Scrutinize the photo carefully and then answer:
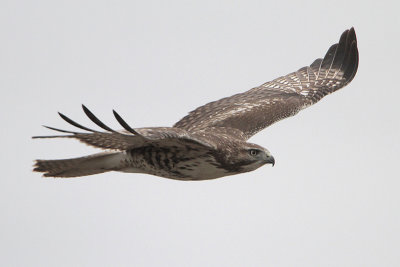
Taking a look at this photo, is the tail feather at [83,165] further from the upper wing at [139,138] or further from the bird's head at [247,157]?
the bird's head at [247,157]

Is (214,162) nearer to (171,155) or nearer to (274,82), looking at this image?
(171,155)

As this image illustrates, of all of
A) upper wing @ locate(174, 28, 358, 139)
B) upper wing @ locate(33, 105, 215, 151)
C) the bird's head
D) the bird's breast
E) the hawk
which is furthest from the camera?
upper wing @ locate(174, 28, 358, 139)

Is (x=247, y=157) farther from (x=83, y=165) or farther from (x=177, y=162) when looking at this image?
(x=83, y=165)

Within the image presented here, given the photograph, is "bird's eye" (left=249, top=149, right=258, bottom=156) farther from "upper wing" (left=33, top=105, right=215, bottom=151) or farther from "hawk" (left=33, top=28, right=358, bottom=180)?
"upper wing" (left=33, top=105, right=215, bottom=151)

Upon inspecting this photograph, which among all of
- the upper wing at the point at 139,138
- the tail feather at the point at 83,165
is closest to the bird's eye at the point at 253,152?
the upper wing at the point at 139,138

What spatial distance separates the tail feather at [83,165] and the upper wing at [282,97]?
157 cm

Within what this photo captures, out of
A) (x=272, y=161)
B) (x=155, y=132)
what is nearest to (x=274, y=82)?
(x=272, y=161)

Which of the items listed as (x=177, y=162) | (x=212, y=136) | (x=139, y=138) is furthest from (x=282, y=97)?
(x=139, y=138)

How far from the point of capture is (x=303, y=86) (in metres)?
12.6

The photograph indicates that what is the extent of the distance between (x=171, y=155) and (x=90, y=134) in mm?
1221

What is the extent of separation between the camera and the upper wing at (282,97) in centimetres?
1104

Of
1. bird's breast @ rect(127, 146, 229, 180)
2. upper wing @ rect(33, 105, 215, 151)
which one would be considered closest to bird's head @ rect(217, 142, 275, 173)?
bird's breast @ rect(127, 146, 229, 180)

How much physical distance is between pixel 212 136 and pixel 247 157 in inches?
18.5

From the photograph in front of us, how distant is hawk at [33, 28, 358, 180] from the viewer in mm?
8547
